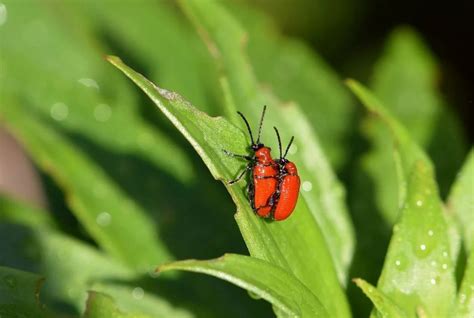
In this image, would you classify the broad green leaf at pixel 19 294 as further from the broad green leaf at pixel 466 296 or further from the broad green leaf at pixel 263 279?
the broad green leaf at pixel 466 296

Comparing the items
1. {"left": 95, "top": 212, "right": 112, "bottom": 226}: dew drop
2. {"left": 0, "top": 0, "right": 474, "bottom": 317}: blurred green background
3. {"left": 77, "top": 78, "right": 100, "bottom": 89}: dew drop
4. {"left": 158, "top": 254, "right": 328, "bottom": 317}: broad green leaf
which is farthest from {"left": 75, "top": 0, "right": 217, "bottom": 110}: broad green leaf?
{"left": 158, "top": 254, "right": 328, "bottom": 317}: broad green leaf

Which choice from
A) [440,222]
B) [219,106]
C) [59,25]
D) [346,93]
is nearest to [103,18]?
[59,25]

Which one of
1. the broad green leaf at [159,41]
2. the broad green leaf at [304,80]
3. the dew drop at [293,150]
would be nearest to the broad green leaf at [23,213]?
the broad green leaf at [159,41]

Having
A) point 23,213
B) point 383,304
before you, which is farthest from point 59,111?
A: point 383,304

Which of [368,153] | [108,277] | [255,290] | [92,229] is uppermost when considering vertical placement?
[368,153]

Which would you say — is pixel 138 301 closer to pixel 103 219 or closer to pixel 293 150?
pixel 103 219

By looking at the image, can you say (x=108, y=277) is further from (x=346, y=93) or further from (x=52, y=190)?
(x=346, y=93)

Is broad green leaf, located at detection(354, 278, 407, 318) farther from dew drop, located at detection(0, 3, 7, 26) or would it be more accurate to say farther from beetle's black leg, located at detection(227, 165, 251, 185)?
dew drop, located at detection(0, 3, 7, 26)
